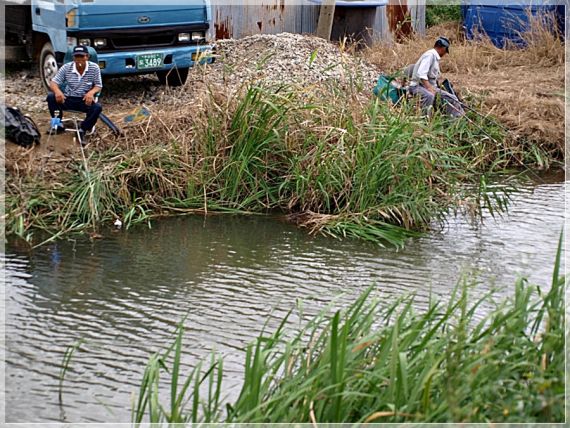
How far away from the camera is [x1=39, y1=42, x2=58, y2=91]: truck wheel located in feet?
41.3

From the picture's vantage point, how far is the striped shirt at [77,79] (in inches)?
428

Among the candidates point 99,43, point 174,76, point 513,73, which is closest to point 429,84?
point 174,76

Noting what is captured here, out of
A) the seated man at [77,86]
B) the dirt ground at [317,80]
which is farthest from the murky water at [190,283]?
the seated man at [77,86]

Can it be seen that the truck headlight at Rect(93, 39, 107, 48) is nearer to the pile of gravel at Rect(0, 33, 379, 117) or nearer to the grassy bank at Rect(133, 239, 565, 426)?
the pile of gravel at Rect(0, 33, 379, 117)

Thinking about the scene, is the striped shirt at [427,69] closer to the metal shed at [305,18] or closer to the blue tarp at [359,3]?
the metal shed at [305,18]

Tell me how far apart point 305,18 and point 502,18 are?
3.61m

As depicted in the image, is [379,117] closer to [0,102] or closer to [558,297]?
[0,102]

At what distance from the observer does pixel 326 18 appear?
17.2m

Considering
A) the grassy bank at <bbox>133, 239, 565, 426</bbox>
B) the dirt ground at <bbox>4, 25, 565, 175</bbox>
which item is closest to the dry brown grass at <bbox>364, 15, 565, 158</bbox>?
the dirt ground at <bbox>4, 25, 565, 175</bbox>

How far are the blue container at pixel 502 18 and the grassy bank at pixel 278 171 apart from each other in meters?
8.20

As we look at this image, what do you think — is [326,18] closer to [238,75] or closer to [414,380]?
[238,75]

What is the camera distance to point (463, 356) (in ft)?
15.7

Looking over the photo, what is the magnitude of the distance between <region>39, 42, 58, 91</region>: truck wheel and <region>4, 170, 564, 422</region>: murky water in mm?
3703

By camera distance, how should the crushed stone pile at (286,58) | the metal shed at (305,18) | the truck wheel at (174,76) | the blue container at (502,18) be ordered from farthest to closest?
the blue container at (502,18) < the metal shed at (305,18) < the crushed stone pile at (286,58) < the truck wheel at (174,76)
